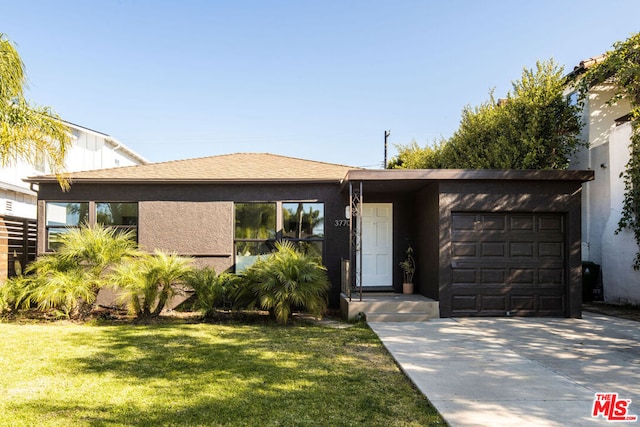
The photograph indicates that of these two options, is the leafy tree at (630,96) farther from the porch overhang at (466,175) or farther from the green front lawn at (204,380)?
the green front lawn at (204,380)

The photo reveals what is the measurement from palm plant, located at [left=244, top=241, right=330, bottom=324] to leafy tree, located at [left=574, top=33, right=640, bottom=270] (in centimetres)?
793

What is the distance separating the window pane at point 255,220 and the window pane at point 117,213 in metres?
2.61

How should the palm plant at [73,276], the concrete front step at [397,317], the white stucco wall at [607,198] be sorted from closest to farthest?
the palm plant at [73,276], the concrete front step at [397,317], the white stucco wall at [607,198]

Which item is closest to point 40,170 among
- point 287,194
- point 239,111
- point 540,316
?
point 239,111

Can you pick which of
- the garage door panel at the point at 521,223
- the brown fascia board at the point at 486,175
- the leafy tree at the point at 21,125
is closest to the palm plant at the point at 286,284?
the brown fascia board at the point at 486,175

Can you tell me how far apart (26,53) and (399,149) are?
23.3 meters

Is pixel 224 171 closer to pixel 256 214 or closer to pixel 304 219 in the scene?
pixel 256 214

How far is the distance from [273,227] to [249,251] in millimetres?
838

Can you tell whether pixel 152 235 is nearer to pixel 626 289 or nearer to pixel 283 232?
pixel 283 232

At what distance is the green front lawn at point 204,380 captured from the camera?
3.62 meters

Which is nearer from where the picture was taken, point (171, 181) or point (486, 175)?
point (486, 175)

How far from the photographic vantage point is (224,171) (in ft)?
35.3

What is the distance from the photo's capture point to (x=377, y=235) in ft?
34.4

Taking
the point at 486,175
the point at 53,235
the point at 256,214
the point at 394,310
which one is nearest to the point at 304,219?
the point at 256,214
